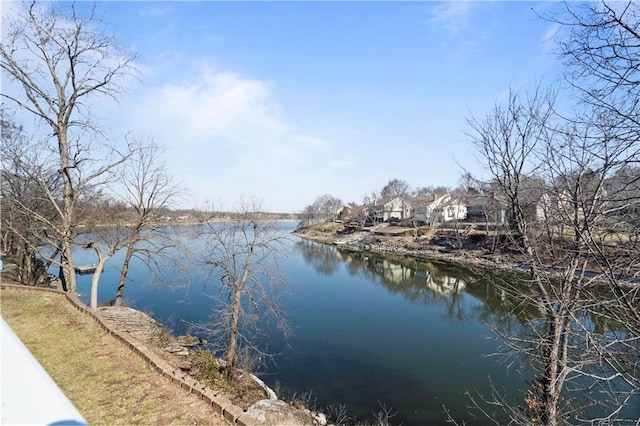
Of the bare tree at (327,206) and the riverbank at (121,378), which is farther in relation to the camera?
the bare tree at (327,206)

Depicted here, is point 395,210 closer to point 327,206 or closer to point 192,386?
point 327,206

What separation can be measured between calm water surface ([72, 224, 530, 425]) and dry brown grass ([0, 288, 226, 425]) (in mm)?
5442

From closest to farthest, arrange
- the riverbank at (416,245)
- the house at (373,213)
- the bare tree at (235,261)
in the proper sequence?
1. the bare tree at (235,261)
2. the riverbank at (416,245)
3. the house at (373,213)

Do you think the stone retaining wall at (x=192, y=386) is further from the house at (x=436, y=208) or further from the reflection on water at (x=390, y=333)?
the house at (x=436, y=208)

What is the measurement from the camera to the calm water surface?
33.9 ft

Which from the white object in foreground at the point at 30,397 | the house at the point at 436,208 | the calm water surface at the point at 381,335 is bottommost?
the calm water surface at the point at 381,335

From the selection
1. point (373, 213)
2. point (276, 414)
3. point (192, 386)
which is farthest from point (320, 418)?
point (373, 213)

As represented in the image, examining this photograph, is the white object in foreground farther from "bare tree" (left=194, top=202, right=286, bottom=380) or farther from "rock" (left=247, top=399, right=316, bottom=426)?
"bare tree" (left=194, top=202, right=286, bottom=380)

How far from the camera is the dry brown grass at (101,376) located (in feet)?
15.2

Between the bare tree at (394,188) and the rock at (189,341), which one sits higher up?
the bare tree at (394,188)

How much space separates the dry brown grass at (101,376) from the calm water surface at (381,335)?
5442 mm

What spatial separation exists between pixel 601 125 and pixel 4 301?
44.6 ft

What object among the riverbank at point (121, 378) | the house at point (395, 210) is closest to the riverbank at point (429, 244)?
the house at point (395, 210)

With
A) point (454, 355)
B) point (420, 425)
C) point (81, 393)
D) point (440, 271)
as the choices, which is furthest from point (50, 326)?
point (440, 271)
